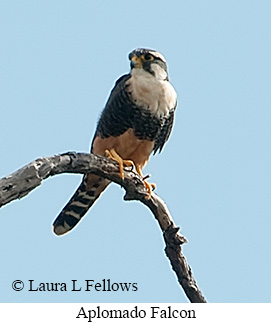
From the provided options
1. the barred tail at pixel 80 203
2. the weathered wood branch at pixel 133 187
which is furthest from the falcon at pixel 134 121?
the weathered wood branch at pixel 133 187

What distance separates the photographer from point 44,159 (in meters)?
4.22

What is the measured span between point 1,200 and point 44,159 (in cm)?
42

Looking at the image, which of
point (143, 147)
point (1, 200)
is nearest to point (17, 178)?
point (1, 200)

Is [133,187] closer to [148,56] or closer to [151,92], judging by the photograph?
[151,92]

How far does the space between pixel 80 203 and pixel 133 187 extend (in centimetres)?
89

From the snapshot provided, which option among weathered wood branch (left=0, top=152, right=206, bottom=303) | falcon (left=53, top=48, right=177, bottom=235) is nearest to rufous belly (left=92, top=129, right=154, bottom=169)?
falcon (left=53, top=48, right=177, bottom=235)

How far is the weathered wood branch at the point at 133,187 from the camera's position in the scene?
4.24 meters

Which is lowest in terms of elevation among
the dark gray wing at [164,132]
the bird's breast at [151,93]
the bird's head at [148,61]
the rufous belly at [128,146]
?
the rufous belly at [128,146]

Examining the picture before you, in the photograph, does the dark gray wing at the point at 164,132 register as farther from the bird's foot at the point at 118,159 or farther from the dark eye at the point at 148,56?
the dark eye at the point at 148,56

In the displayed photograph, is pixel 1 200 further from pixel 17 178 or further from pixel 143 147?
pixel 143 147

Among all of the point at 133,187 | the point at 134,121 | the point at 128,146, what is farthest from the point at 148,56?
the point at 133,187

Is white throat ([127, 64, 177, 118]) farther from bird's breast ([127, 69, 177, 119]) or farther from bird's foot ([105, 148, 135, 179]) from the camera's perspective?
bird's foot ([105, 148, 135, 179])

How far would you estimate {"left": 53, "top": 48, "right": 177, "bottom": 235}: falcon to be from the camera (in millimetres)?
5402

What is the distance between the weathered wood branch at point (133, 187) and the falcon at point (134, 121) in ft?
0.60
